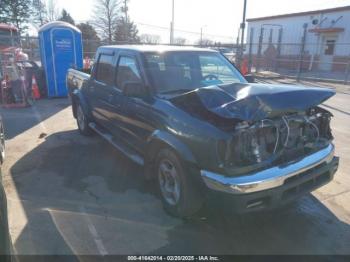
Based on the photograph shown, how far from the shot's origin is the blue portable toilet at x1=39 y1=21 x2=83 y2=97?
409 inches

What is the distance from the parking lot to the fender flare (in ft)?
1.89

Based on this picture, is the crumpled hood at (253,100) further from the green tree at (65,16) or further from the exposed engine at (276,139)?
the green tree at (65,16)

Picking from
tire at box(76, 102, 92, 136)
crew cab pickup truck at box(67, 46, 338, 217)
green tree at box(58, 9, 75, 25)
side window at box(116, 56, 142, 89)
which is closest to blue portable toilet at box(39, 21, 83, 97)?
tire at box(76, 102, 92, 136)

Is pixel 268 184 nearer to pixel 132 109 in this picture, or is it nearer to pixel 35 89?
pixel 132 109

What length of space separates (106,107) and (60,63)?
6.73m

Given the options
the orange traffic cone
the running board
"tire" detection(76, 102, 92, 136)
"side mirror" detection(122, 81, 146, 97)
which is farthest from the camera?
the orange traffic cone

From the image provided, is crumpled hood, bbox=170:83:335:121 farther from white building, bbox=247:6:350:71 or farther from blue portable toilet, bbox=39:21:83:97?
white building, bbox=247:6:350:71

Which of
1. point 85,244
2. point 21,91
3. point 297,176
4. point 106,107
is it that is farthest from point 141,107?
point 21,91

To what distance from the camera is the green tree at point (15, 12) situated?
4297 centimetres

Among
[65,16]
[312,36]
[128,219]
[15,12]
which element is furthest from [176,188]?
[65,16]

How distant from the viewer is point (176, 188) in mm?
3469

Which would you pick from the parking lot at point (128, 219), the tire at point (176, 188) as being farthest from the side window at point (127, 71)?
the parking lot at point (128, 219)

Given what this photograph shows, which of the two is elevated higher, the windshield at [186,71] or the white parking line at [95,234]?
the windshield at [186,71]

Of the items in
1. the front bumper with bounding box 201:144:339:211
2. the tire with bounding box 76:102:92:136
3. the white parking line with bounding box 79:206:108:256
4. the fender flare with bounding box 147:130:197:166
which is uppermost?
the fender flare with bounding box 147:130:197:166
